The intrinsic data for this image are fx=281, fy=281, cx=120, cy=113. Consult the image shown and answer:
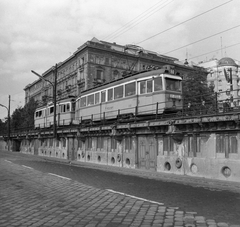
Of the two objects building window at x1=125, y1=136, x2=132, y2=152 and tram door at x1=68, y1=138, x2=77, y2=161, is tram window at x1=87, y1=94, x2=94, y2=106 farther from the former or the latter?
building window at x1=125, y1=136, x2=132, y2=152

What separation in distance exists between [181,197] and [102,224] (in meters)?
4.20

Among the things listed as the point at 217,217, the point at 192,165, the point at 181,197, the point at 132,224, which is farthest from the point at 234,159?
the point at 132,224

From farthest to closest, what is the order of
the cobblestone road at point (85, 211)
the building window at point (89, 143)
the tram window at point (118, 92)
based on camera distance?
the building window at point (89, 143) → the tram window at point (118, 92) → the cobblestone road at point (85, 211)

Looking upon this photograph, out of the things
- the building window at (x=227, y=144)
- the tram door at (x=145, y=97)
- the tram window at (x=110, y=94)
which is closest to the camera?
the building window at (x=227, y=144)

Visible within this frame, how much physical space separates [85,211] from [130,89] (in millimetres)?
15126

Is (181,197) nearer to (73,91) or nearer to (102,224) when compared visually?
(102,224)

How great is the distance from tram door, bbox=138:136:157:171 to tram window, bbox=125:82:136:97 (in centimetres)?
345

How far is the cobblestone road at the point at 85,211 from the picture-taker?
5.97 meters

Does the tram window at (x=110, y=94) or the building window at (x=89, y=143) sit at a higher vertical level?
the tram window at (x=110, y=94)

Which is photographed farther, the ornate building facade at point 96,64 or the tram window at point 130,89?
the ornate building facade at point 96,64

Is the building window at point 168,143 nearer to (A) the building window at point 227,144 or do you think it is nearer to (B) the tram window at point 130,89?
(A) the building window at point 227,144

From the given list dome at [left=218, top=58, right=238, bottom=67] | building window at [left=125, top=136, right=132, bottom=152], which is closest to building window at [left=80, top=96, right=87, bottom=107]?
building window at [left=125, top=136, right=132, bottom=152]

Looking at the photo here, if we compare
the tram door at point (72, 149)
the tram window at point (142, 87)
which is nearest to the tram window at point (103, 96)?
→ the tram window at point (142, 87)

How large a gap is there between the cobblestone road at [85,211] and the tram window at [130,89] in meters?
12.1
